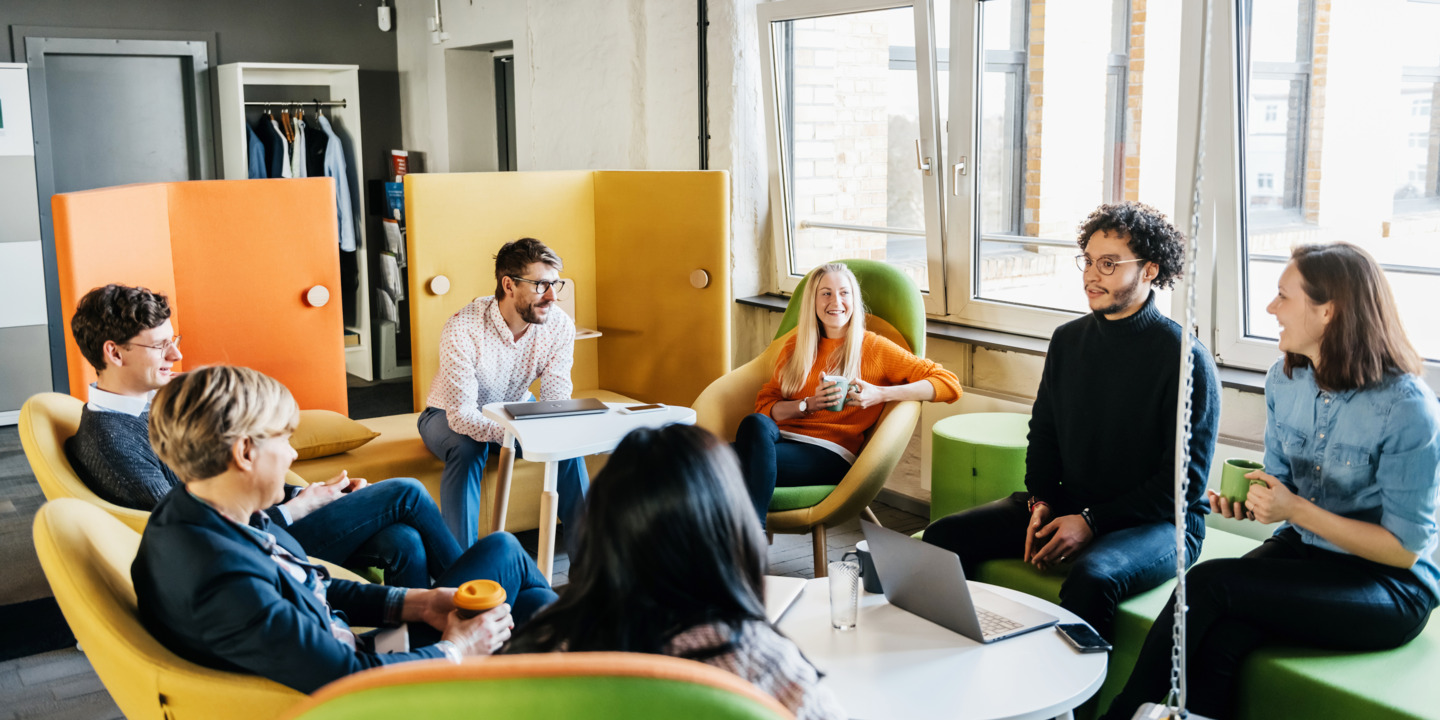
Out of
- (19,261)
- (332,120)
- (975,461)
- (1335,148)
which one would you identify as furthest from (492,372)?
(332,120)

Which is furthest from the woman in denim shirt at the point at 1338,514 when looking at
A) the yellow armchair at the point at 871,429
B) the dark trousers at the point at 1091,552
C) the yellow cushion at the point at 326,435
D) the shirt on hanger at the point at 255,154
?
the shirt on hanger at the point at 255,154

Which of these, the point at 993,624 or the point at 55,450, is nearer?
the point at 993,624

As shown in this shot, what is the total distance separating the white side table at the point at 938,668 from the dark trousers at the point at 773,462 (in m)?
1.02

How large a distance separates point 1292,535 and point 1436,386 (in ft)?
3.27

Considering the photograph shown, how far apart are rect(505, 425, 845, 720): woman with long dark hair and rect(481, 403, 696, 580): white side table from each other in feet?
4.64

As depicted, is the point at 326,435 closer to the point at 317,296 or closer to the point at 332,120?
the point at 317,296

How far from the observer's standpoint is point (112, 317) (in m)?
2.58

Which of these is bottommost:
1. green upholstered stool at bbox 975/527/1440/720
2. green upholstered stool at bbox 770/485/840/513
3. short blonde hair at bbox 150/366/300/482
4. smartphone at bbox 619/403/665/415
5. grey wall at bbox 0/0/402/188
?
green upholstered stool at bbox 975/527/1440/720

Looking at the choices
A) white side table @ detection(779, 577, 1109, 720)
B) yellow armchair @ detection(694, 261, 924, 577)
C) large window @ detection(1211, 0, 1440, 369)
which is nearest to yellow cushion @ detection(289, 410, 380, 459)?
yellow armchair @ detection(694, 261, 924, 577)

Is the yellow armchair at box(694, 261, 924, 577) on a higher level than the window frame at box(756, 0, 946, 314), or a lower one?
lower

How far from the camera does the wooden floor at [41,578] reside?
109 inches

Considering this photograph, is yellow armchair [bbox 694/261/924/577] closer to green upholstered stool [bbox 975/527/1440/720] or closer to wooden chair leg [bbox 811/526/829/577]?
wooden chair leg [bbox 811/526/829/577]

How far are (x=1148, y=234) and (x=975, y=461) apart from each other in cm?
94

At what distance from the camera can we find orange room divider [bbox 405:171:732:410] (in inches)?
160
